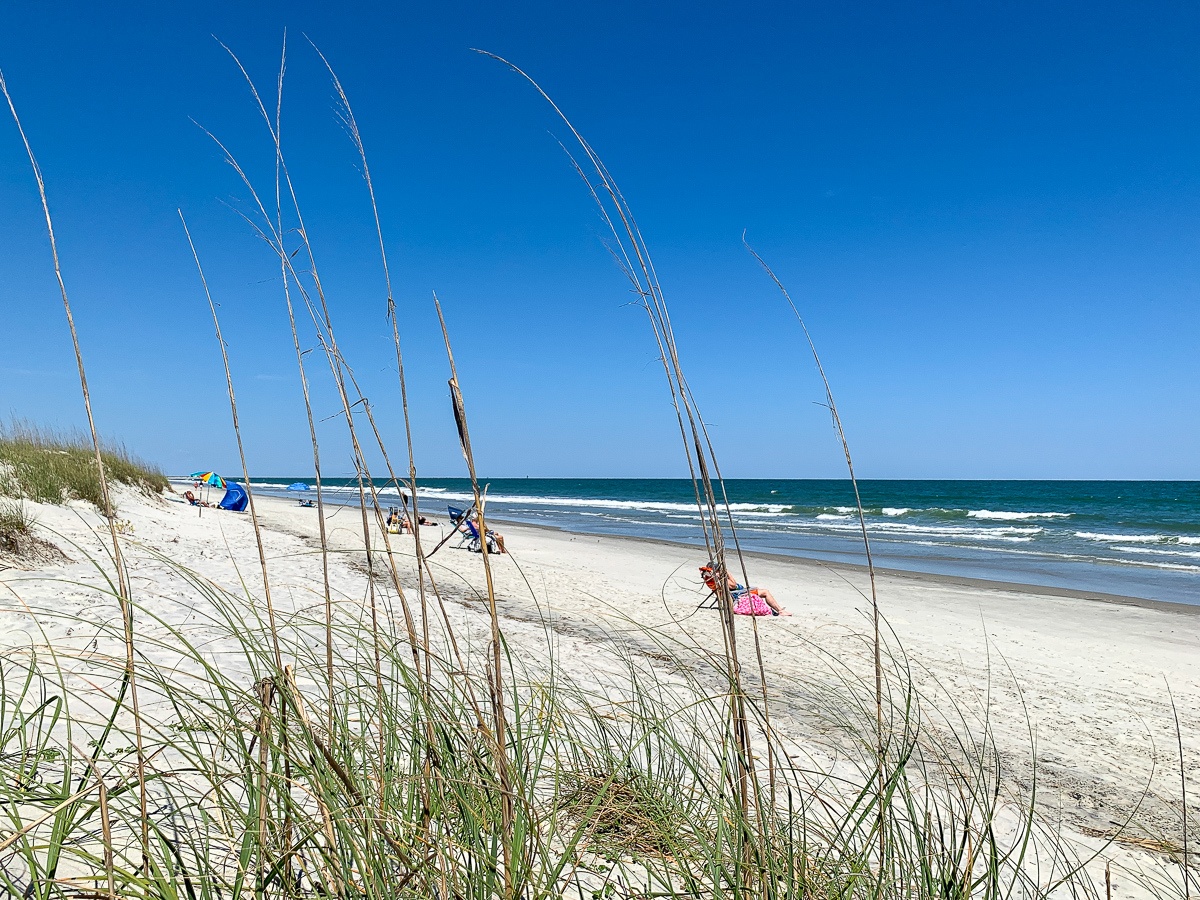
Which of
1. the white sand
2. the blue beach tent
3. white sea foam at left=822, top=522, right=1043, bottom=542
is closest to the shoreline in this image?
the white sand

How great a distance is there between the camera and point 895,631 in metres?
Answer: 6.01

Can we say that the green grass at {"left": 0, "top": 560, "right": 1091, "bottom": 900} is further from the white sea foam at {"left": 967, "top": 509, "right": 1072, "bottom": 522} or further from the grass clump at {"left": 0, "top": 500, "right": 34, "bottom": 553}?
the white sea foam at {"left": 967, "top": 509, "right": 1072, "bottom": 522}

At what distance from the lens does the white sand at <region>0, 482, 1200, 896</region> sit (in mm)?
3345

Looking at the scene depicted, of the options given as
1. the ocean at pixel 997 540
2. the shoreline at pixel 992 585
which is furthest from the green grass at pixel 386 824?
the shoreline at pixel 992 585

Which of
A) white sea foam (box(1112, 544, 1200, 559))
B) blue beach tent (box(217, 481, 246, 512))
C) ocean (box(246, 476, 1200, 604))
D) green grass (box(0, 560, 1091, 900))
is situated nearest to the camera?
green grass (box(0, 560, 1091, 900))

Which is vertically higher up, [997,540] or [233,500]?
[233,500]

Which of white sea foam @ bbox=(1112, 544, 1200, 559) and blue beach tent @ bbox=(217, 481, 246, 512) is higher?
blue beach tent @ bbox=(217, 481, 246, 512)

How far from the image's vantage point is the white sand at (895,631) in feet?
11.0

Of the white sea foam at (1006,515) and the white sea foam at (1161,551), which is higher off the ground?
the white sea foam at (1006,515)

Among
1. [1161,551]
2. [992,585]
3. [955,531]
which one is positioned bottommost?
[992,585]

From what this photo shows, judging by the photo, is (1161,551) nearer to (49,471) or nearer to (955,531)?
(955,531)

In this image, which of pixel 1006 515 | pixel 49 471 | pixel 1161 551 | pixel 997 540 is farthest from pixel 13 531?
pixel 1006 515

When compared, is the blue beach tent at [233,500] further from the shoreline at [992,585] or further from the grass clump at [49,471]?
the shoreline at [992,585]

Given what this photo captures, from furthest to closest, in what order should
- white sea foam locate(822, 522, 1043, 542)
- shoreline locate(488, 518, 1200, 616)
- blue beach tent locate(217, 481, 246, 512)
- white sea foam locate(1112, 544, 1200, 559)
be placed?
white sea foam locate(822, 522, 1043, 542) < blue beach tent locate(217, 481, 246, 512) < white sea foam locate(1112, 544, 1200, 559) < shoreline locate(488, 518, 1200, 616)
